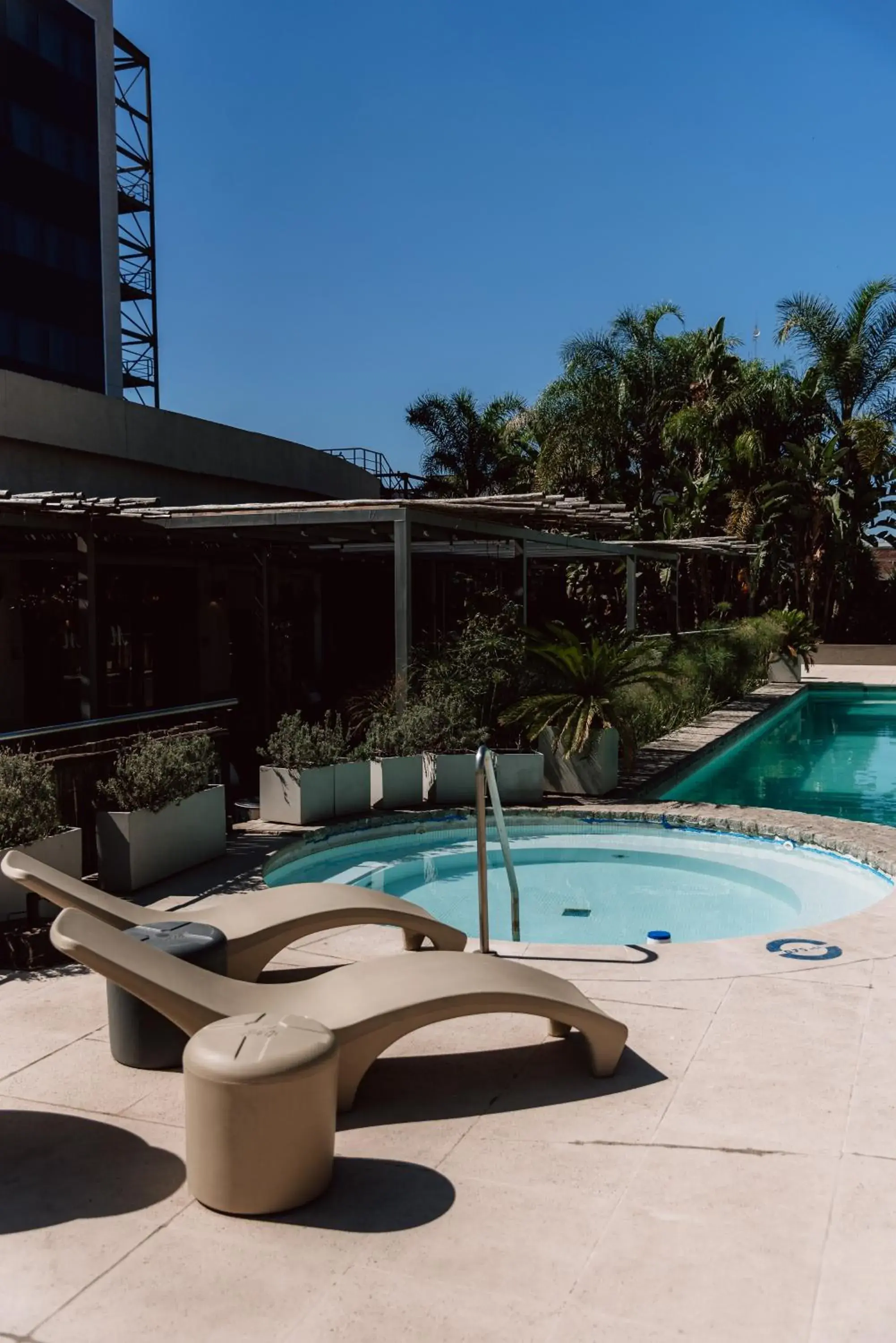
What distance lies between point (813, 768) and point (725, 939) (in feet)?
34.5

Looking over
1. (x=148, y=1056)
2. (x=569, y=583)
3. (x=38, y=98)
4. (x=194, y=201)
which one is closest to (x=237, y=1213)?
(x=148, y=1056)

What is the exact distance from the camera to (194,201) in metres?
50.6

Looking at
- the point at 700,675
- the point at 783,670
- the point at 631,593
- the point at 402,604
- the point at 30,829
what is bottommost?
the point at 783,670

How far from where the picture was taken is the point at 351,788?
10469mm

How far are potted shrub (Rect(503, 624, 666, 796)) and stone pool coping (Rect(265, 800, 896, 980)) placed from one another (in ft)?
2.26

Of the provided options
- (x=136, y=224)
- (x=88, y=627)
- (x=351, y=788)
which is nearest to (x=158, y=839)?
(x=351, y=788)

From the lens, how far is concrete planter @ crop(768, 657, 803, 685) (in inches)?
1016

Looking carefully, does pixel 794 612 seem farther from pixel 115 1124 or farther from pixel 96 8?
pixel 96 8

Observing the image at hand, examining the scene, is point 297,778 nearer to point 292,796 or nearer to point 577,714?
point 292,796

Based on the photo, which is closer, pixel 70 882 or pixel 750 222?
pixel 70 882

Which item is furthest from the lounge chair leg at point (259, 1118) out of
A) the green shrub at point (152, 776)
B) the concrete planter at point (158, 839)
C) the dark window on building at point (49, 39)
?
the dark window on building at point (49, 39)

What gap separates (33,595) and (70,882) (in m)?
10.8

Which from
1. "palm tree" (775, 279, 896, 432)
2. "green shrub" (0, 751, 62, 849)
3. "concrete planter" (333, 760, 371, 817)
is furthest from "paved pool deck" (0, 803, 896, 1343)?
"palm tree" (775, 279, 896, 432)

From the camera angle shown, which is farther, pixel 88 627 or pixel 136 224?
pixel 136 224
